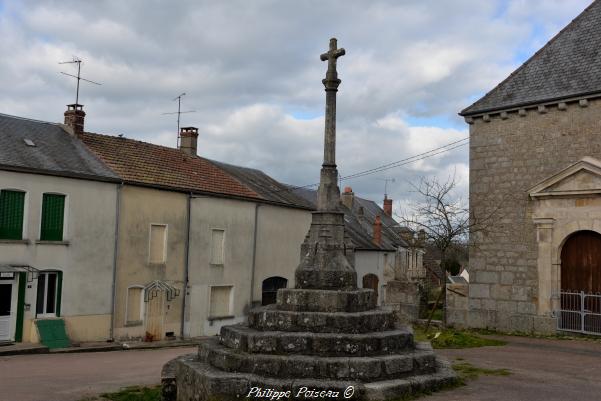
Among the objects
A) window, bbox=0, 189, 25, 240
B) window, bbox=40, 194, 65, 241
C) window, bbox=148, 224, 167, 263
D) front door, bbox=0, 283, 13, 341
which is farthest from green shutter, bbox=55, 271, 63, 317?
window, bbox=148, 224, 167, 263

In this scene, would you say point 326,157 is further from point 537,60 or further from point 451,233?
point 537,60

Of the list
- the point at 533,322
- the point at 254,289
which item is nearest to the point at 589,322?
the point at 533,322

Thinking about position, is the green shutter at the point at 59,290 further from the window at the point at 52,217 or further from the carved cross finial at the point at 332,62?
the carved cross finial at the point at 332,62

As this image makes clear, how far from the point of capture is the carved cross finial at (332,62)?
9.23 m

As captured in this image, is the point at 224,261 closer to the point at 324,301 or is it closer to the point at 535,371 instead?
the point at 324,301

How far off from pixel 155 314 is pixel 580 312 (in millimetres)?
14481

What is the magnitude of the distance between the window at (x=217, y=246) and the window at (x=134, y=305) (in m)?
3.64

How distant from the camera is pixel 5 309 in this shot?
1753 cm

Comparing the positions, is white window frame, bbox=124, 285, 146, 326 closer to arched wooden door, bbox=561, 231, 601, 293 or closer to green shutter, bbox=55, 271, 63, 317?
green shutter, bbox=55, 271, 63, 317

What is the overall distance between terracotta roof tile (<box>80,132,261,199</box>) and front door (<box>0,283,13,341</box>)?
5.29m

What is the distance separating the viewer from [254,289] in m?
25.7

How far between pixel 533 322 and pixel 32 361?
12.5 metres

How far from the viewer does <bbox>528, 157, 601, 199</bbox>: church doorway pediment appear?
13.1m

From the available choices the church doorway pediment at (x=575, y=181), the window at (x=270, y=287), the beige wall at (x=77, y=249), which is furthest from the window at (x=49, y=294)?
the church doorway pediment at (x=575, y=181)
